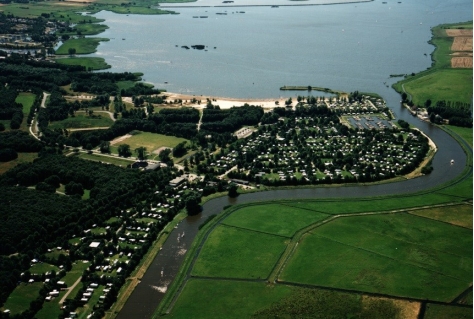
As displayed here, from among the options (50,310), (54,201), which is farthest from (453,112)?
(50,310)

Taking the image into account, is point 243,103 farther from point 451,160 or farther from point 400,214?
point 400,214

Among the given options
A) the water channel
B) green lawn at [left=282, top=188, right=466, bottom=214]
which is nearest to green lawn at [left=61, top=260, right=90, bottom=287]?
the water channel

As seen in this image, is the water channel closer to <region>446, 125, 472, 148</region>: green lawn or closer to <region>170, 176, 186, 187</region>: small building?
<region>446, 125, 472, 148</region>: green lawn

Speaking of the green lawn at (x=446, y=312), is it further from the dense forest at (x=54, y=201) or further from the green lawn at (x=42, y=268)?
the green lawn at (x=42, y=268)

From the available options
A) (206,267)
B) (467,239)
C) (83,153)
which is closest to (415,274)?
(467,239)

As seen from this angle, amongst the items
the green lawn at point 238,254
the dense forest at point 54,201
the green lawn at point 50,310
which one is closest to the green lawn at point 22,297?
the dense forest at point 54,201

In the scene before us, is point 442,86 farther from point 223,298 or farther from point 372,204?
point 223,298
